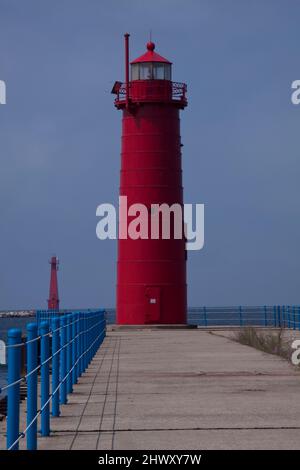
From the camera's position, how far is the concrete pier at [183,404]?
1019cm

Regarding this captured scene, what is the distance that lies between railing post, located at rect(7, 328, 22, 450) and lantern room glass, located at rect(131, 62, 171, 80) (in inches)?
1048

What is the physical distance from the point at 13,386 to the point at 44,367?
2144mm

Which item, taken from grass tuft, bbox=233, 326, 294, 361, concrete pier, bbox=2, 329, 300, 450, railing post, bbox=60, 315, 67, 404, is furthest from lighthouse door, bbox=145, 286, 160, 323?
railing post, bbox=60, 315, 67, 404

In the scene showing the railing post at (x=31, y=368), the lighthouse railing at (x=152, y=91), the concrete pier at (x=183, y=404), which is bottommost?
the concrete pier at (x=183, y=404)

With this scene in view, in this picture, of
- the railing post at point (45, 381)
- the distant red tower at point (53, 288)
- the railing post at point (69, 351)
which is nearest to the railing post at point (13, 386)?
the railing post at point (45, 381)

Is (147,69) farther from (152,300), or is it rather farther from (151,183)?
(152,300)

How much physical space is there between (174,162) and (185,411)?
22.5 metres

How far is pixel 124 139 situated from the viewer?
113ft

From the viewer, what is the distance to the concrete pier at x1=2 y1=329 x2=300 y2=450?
10.2 m

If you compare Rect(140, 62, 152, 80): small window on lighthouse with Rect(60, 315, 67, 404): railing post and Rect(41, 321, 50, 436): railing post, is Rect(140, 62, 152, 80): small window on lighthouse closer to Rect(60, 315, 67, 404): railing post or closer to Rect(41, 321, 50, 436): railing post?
Rect(60, 315, 67, 404): railing post

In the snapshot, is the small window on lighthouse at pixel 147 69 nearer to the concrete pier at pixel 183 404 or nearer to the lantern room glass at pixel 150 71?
the lantern room glass at pixel 150 71
